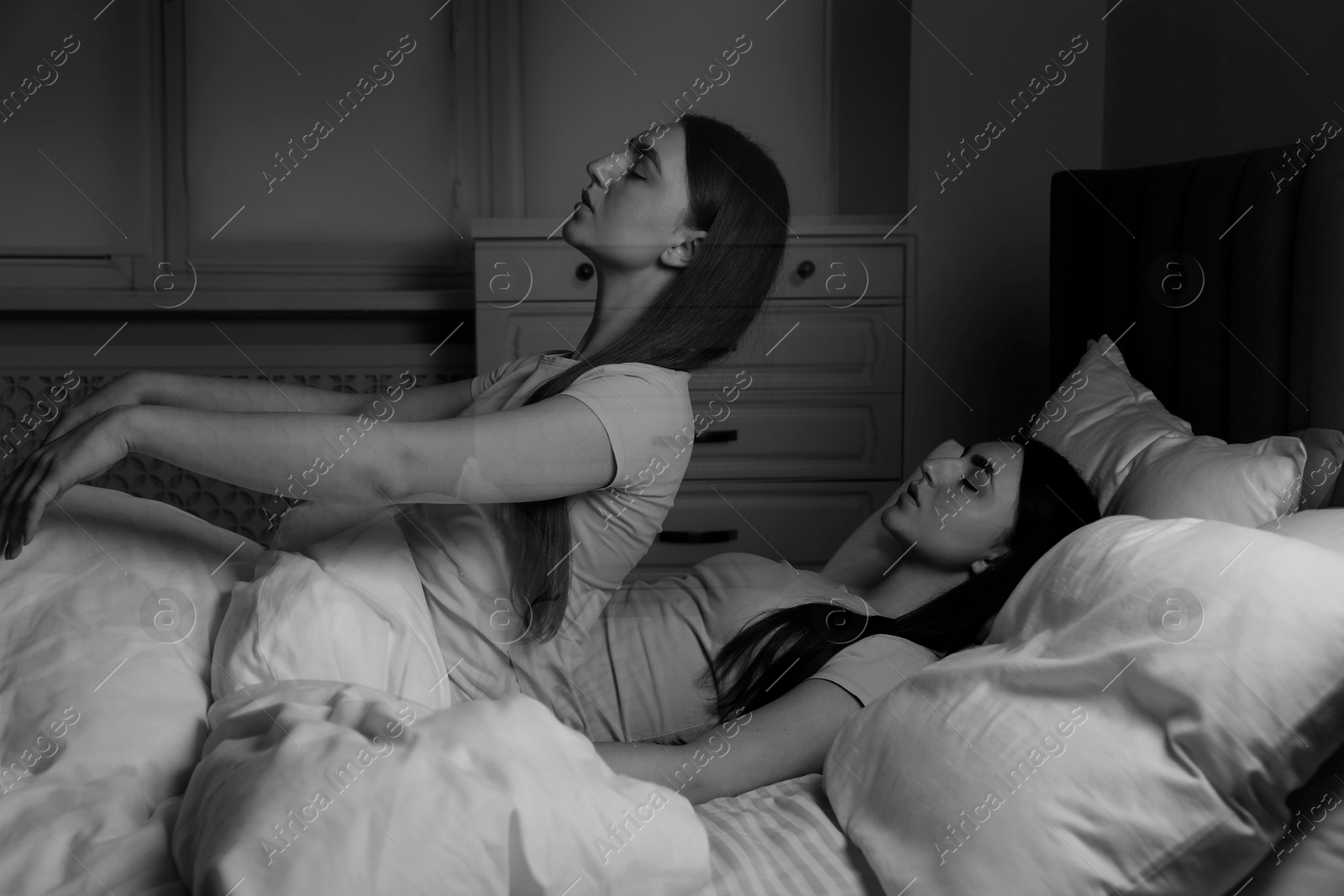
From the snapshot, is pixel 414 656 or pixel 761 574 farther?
pixel 761 574

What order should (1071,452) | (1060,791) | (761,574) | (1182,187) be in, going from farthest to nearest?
(1182,187), (1071,452), (761,574), (1060,791)

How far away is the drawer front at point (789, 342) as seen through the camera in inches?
30.6

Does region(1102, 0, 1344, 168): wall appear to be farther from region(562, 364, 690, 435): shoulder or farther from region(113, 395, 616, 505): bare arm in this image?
region(113, 395, 616, 505): bare arm

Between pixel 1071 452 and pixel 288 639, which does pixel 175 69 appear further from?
pixel 1071 452

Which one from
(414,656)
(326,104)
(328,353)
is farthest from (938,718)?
(326,104)

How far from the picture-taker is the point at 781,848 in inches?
26.6

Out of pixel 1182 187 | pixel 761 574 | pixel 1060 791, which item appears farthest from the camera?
pixel 1182 187

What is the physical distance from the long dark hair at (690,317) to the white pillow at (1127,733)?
0.28 meters

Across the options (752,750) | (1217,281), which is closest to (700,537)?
(752,750)

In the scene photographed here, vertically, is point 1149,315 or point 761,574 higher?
point 1149,315

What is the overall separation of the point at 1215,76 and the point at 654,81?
70 centimetres

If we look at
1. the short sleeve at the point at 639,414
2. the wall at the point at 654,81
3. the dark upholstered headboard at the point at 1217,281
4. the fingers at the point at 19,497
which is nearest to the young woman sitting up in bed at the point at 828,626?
the short sleeve at the point at 639,414

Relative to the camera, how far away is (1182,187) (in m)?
1.09

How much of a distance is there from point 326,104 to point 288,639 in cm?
61
